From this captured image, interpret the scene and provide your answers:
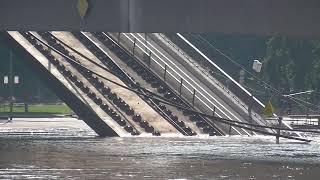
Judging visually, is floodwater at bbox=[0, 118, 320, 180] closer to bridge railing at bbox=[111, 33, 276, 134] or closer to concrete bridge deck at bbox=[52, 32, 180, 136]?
concrete bridge deck at bbox=[52, 32, 180, 136]

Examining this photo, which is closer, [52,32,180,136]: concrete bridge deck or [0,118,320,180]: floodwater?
[0,118,320,180]: floodwater

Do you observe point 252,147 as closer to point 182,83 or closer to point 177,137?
point 177,137

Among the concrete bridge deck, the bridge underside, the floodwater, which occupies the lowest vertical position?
the floodwater

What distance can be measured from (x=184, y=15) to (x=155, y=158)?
24.0ft

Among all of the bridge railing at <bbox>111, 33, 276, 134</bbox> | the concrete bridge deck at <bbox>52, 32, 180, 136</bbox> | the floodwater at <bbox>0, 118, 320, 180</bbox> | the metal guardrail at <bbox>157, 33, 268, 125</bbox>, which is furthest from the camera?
the metal guardrail at <bbox>157, 33, 268, 125</bbox>

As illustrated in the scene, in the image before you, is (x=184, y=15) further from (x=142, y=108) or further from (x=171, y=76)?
(x=171, y=76)

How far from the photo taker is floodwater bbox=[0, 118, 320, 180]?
3500cm

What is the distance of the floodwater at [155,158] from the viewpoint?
35000mm

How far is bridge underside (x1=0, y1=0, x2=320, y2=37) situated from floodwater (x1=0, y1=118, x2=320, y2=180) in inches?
188

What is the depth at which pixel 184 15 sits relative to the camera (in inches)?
1858

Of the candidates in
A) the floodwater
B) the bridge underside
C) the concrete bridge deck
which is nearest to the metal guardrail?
the concrete bridge deck

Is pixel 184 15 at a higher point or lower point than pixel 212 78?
higher

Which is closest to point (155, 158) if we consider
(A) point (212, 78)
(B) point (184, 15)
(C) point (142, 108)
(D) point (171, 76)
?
(B) point (184, 15)

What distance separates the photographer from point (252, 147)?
51969 millimetres
